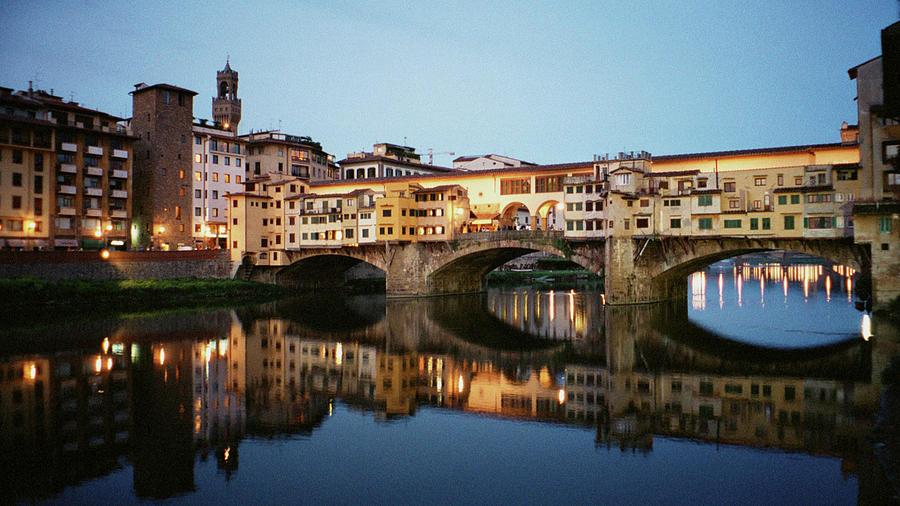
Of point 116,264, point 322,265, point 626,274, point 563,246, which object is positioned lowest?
point 626,274

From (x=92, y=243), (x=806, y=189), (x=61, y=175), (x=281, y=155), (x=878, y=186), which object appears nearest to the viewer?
(x=878, y=186)

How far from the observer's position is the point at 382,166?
68875 mm

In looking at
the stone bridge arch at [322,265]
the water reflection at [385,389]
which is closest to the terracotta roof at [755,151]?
the water reflection at [385,389]

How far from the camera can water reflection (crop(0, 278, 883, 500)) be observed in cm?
1473

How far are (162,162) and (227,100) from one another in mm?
23767

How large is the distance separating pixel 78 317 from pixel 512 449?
31.2m

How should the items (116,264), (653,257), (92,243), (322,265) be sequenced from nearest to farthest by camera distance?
(653,257) → (116,264) → (92,243) → (322,265)

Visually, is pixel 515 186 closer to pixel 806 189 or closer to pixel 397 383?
pixel 806 189

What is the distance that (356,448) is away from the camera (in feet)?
49.8

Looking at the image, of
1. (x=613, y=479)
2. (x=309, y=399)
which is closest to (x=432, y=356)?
(x=309, y=399)

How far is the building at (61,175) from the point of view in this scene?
47062 mm

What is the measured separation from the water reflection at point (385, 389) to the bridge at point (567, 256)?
7.17 m

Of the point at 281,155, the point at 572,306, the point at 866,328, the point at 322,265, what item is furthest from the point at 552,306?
the point at 281,155

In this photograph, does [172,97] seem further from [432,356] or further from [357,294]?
[432,356]
